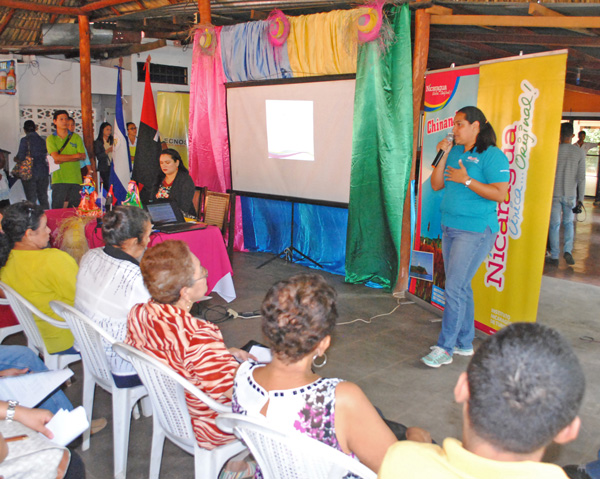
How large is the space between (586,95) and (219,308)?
34.8 feet

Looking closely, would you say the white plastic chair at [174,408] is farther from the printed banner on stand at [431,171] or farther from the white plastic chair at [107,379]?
the printed banner on stand at [431,171]

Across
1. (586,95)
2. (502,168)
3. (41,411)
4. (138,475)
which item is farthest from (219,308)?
(586,95)

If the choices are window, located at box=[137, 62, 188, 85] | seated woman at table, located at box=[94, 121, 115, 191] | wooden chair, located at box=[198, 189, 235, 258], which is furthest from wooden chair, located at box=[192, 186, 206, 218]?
window, located at box=[137, 62, 188, 85]

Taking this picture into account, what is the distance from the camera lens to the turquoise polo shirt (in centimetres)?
309

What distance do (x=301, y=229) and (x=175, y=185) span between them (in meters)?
1.70

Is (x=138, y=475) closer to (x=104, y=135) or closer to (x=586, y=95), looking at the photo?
(x=104, y=135)

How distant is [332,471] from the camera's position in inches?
50.9

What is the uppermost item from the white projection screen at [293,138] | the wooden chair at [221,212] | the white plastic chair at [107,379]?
the white projection screen at [293,138]

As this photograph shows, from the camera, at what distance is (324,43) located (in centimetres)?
504

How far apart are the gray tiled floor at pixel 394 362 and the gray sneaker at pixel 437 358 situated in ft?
0.12

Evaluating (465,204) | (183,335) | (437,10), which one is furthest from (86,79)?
(183,335)

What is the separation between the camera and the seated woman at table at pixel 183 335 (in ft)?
5.66

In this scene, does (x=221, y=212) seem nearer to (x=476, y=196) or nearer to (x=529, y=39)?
(x=476, y=196)

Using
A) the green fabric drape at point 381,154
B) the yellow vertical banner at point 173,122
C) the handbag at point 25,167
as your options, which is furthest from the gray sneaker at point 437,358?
the yellow vertical banner at point 173,122
